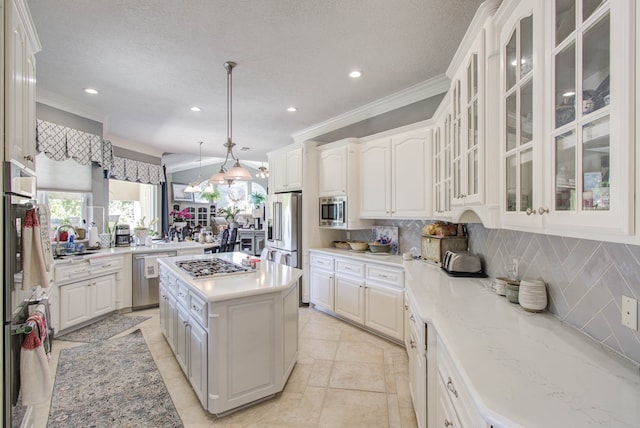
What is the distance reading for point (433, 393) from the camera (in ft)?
5.05

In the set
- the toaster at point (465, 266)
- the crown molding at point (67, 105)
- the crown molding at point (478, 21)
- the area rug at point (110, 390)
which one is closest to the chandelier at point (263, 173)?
the crown molding at point (67, 105)

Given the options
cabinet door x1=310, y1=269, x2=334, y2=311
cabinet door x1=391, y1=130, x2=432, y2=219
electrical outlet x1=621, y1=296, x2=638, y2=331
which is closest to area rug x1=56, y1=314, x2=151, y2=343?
cabinet door x1=310, y1=269, x2=334, y2=311

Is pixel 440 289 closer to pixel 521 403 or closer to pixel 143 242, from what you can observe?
pixel 521 403

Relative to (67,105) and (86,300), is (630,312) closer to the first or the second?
(86,300)

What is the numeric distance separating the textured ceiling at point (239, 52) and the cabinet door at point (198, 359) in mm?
2185

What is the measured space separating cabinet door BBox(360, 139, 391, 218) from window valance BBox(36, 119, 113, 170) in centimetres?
368

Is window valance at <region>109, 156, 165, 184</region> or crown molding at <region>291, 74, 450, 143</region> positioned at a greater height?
crown molding at <region>291, 74, 450, 143</region>

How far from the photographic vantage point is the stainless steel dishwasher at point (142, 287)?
4.29m

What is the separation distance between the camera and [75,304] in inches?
139

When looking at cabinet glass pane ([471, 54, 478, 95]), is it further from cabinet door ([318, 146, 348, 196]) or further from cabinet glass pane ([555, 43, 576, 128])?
cabinet door ([318, 146, 348, 196])

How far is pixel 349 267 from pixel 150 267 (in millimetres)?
2835

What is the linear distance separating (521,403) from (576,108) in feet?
2.84

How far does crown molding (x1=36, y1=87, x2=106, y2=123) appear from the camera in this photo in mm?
3575

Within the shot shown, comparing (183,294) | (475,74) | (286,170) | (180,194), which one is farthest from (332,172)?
(180,194)
